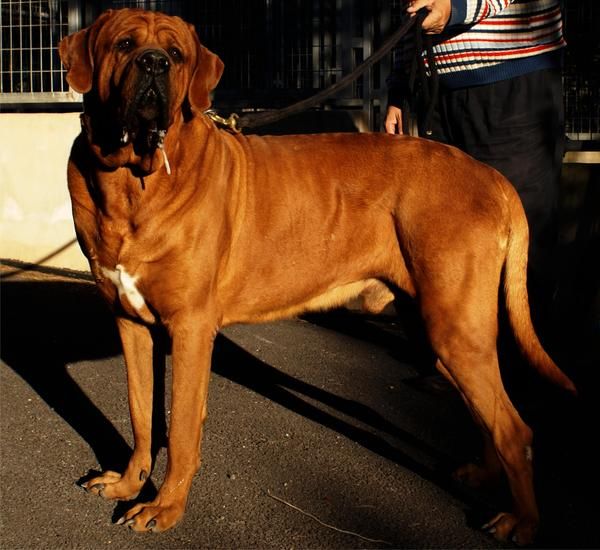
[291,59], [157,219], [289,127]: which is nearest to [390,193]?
[157,219]

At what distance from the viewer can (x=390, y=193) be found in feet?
12.7

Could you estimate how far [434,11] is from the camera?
4.24 meters

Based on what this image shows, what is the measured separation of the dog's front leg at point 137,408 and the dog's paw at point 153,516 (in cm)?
25

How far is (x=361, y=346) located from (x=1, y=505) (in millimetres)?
3049

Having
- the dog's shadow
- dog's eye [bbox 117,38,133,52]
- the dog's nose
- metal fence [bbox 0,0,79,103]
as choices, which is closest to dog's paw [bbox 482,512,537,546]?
the dog's shadow

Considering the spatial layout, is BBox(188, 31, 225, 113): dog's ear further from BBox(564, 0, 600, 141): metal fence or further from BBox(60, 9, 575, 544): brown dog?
BBox(564, 0, 600, 141): metal fence

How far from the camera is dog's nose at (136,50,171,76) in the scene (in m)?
3.33

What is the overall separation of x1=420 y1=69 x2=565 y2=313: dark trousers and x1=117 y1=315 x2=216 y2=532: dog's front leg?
187cm

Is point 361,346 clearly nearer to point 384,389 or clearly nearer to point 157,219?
point 384,389

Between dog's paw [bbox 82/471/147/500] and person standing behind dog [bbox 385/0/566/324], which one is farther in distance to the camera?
person standing behind dog [bbox 385/0/566/324]

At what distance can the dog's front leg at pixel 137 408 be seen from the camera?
3896 mm

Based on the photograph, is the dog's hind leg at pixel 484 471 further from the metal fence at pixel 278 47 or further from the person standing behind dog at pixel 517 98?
the metal fence at pixel 278 47

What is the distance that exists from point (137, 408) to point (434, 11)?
2.28 meters

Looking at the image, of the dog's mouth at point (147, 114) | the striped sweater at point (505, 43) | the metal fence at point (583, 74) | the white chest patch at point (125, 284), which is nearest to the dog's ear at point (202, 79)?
the dog's mouth at point (147, 114)
